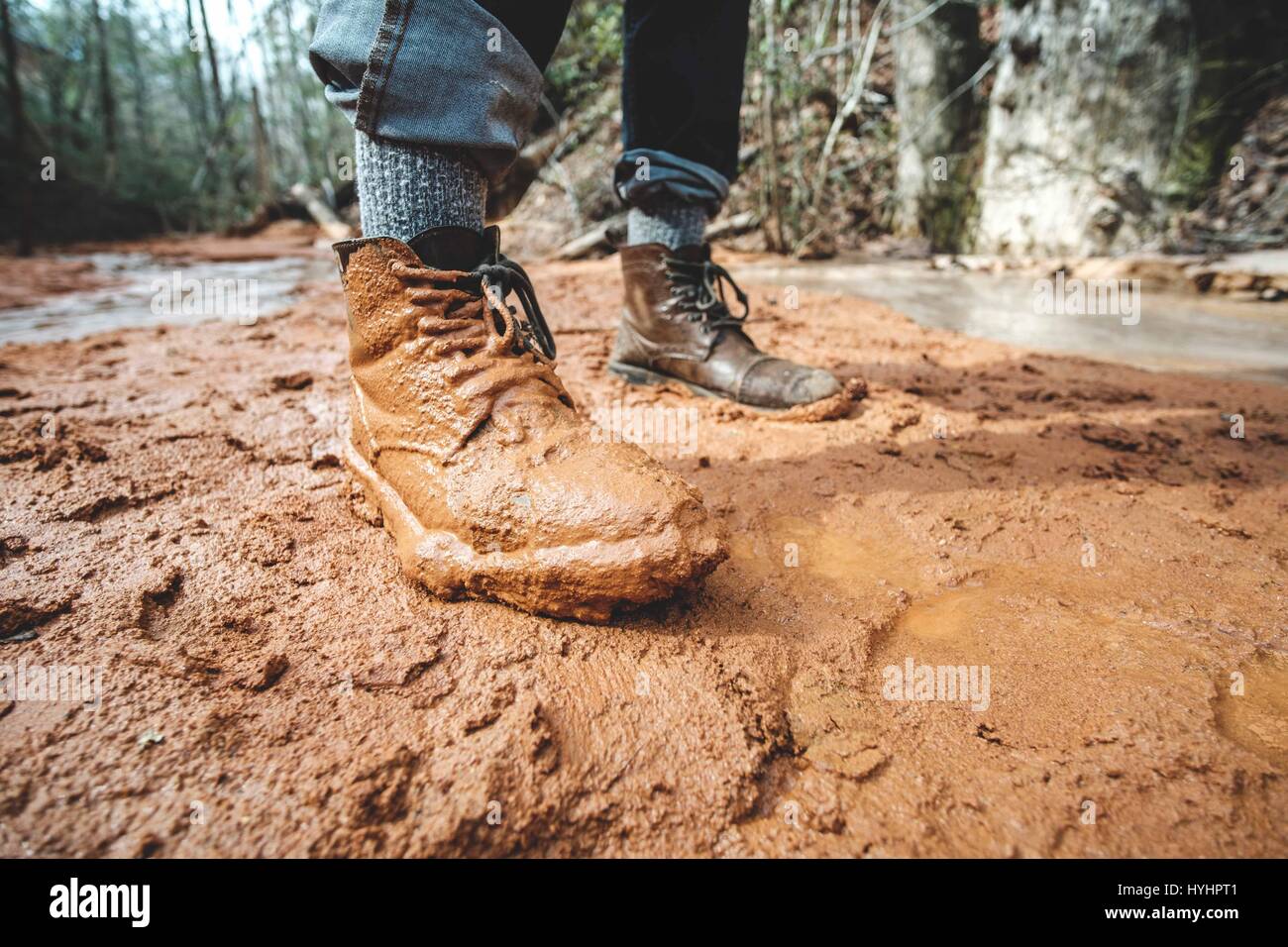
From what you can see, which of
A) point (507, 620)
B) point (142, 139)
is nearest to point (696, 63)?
point (507, 620)

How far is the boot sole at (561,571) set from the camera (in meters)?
0.82

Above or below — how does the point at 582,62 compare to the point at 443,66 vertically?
above

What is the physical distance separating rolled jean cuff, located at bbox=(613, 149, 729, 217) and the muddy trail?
71 cm

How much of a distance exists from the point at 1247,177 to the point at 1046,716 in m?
5.19

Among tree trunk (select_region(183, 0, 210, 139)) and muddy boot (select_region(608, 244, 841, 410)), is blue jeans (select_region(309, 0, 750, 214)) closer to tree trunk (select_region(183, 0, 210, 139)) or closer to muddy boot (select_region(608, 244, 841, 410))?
muddy boot (select_region(608, 244, 841, 410))

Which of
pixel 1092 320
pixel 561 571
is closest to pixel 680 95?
pixel 561 571

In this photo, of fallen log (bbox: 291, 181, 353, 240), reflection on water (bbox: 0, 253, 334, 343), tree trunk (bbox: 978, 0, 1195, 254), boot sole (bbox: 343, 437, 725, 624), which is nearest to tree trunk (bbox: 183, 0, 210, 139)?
fallen log (bbox: 291, 181, 353, 240)

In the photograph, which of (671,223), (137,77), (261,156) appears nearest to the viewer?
(671,223)

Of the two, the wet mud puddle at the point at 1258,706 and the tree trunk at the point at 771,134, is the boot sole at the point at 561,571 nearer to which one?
the wet mud puddle at the point at 1258,706

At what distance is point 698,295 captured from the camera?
1.85m

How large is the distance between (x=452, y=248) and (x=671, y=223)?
89 cm

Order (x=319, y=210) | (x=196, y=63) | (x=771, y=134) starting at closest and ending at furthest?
(x=771, y=134) → (x=319, y=210) → (x=196, y=63)

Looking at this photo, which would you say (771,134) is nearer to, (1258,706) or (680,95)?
(680,95)

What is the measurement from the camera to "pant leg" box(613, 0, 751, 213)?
1579mm
